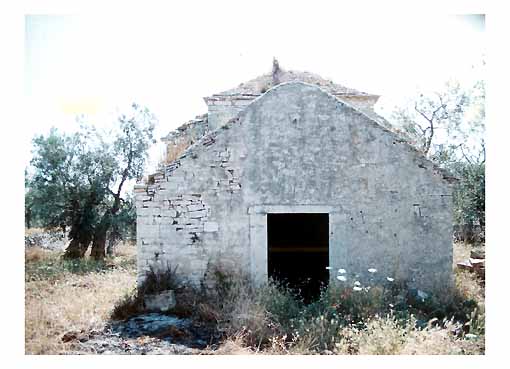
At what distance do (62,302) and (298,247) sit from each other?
5.87m

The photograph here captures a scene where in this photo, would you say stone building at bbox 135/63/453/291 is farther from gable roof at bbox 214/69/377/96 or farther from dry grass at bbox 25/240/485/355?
gable roof at bbox 214/69/377/96

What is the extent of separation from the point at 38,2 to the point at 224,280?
4787mm

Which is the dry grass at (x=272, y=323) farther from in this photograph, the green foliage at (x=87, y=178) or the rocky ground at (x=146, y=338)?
the green foliage at (x=87, y=178)

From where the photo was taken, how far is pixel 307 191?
28.1 ft

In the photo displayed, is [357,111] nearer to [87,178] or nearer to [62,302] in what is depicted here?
[62,302]

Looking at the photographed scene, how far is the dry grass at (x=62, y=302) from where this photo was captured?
7.44m

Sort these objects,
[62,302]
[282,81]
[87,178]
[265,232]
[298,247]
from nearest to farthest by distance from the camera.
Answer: [265,232], [62,302], [282,81], [298,247], [87,178]

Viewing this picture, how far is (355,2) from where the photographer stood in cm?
729

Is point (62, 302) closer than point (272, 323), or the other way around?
point (272, 323)

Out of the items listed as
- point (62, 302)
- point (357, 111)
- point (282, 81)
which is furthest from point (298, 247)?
point (62, 302)

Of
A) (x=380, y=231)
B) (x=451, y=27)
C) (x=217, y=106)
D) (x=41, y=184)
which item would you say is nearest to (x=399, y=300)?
(x=380, y=231)

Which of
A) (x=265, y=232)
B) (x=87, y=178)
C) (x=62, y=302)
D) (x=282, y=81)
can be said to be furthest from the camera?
(x=87, y=178)

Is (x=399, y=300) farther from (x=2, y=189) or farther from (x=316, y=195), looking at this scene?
(x=2, y=189)

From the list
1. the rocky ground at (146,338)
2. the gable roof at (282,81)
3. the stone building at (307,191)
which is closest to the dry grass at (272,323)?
the rocky ground at (146,338)
